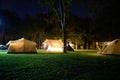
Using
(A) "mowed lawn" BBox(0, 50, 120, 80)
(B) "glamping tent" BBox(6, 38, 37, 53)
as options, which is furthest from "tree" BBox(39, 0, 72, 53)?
(A) "mowed lawn" BBox(0, 50, 120, 80)

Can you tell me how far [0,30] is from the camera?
244ft

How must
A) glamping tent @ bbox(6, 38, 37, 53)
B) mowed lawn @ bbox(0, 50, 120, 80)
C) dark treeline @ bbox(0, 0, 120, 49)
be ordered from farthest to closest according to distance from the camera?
dark treeline @ bbox(0, 0, 120, 49)
glamping tent @ bbox(6, 38, 37, 53)
mowed lawn @ bbox(0, 50, 120, 80)

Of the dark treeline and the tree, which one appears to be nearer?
the tree

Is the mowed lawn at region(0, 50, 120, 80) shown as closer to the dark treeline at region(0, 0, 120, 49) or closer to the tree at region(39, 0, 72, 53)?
the tree at region(39, 0, 72, 53)

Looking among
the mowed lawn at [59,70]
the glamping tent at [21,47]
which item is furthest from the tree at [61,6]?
the mowed lawn at [59,70]

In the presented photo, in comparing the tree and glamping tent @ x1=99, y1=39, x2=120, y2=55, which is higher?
the tree

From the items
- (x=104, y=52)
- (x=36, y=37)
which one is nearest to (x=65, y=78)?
(x=104, y=52)

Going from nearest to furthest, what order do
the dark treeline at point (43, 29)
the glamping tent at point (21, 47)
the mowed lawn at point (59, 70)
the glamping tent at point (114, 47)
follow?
the mowed lawn at point (59, 70)
the glamping tent at point (114, 47)
the glamping tent at point (21, 47)
the dark treeline at point (43, 29)

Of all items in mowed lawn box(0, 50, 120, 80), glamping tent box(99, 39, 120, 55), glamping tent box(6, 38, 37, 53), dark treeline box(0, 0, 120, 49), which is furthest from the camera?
dark treeline box(0, 0, 120, 49)

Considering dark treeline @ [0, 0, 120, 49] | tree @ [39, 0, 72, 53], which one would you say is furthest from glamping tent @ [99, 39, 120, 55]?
dark treeline @ [0, 0, 120, 49]

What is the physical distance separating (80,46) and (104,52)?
1950 inches

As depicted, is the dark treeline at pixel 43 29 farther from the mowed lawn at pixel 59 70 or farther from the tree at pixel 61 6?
the mowed lawn at pixel 59 70

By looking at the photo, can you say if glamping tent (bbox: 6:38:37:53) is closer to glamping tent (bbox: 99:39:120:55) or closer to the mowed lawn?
glamping tent (bbox: 99:39:120:55)

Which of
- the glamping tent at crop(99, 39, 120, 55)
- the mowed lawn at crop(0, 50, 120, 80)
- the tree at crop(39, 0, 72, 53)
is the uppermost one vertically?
the tree at crop(39, 0, 72, 53)
